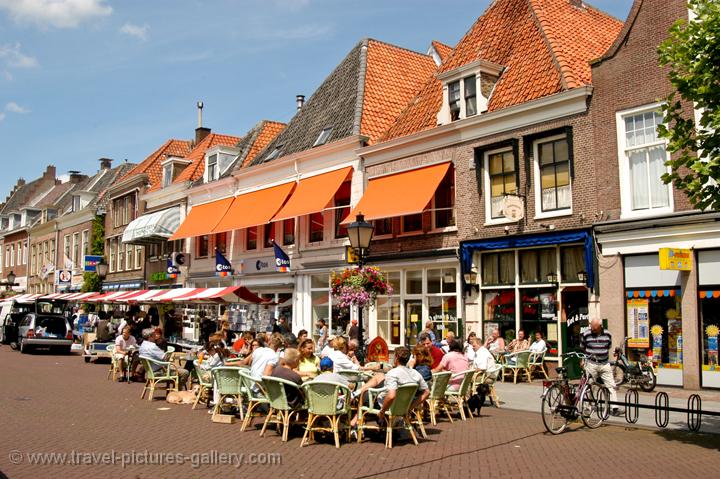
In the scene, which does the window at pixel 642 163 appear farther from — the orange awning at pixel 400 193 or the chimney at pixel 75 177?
the chimney at pixel 75 177

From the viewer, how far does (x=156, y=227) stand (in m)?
37.2

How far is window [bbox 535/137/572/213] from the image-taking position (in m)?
19.2

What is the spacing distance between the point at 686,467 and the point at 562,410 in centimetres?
245

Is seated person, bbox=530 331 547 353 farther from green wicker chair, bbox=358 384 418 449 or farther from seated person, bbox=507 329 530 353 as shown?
green wicker chair, bbox=358 384 418 449

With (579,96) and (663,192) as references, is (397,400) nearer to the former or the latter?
(663,192)

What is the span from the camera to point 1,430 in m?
11.2

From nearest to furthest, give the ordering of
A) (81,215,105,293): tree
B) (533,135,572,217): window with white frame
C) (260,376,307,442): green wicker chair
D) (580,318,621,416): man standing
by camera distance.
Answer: (260,376,307,442): green wicker chair → (580,318,621,416): man standing → (533,135,572,217): window with white frame → (81,215,105,293): tree

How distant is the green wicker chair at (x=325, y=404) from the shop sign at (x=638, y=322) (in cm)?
969

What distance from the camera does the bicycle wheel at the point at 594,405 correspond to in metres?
11.8

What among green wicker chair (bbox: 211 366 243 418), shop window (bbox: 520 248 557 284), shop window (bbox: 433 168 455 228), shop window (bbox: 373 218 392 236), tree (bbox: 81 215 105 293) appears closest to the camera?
green wicker chair (bbox: 211 366 243 418)

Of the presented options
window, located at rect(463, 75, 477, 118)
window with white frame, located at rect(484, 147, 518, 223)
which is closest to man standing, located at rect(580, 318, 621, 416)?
window with white frame, located at rect(484, 147, 518, 223)

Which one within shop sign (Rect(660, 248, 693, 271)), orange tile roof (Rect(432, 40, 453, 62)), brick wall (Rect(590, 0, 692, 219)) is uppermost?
orange tile roof (Rect(432, 40, 453, 62))

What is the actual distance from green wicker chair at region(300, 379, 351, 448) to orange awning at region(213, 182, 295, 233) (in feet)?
60.2

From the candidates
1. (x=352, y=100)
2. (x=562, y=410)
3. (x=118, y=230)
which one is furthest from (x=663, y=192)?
(x=118, y=230)
